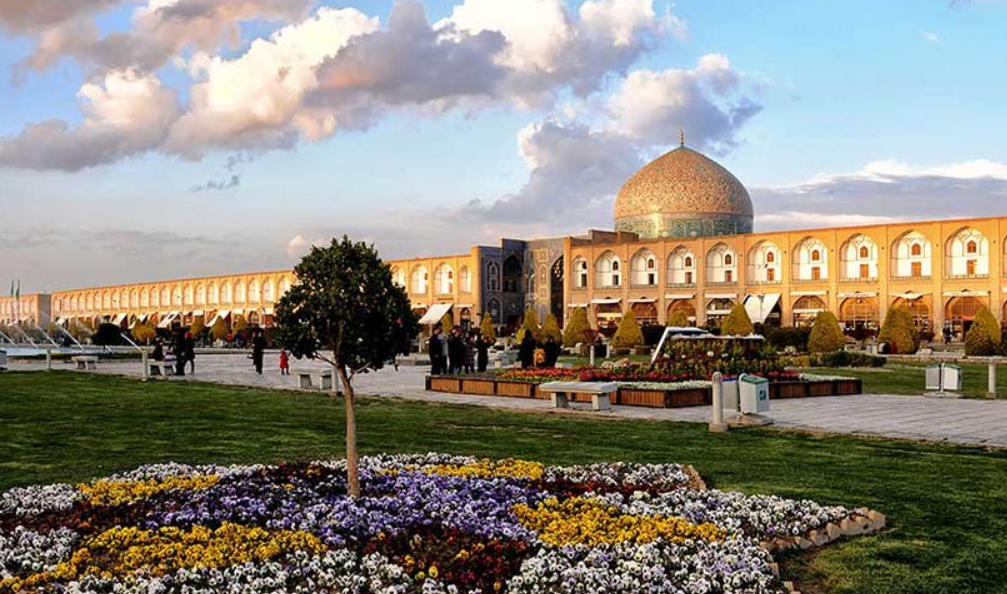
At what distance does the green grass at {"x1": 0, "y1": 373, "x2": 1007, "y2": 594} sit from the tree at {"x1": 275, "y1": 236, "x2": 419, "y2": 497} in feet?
9.43

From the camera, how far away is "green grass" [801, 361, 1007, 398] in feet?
58.1

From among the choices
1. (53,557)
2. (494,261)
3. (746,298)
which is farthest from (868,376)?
(494,261)

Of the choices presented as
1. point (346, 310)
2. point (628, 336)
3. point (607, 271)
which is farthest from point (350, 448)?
point (607, 271)

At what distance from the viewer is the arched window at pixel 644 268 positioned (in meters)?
56.2

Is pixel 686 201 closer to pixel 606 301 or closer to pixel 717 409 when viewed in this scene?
pixel 606 301

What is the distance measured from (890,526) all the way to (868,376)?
56.3 feet

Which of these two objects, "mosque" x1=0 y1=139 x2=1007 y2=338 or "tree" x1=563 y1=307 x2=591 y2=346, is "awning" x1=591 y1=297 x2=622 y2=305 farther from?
"tree" x1=563 y1=307 x2=591 y2=346

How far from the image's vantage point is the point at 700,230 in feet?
190

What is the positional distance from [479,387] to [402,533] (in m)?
11.8

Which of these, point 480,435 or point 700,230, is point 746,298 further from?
point 480,435

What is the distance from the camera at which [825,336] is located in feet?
105

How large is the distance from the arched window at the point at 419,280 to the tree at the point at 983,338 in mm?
41626

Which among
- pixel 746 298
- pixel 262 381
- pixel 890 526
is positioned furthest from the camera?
pixel 746 298

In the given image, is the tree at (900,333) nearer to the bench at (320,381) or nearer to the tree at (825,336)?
the tree at (825,336)
